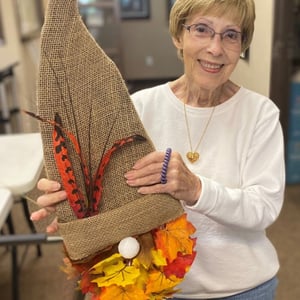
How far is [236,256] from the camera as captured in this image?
93cm

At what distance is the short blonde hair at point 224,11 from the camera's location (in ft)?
2.58

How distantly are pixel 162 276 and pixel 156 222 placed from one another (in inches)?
3.4

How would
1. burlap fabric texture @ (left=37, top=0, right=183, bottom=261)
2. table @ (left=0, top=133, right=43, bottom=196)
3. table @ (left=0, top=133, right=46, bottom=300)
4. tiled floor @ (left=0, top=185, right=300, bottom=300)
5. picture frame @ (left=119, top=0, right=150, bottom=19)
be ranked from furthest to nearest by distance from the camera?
picture frame @ (left=119, top=0, right=150, bottom=19), tiled floor @ (left=0, top=185, right=300, bottom=300), table @ (left=0, top=133, right=43, bottom=196), table @ (left=0, top=133, right=46, bottom=300), burlap fabric texture @ (left=37, top=0, right=183, bottom=261)

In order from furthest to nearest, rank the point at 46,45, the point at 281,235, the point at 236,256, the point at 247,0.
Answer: the point at 281,235 → the point at 236,256 → the point at 247,0 → the point at 46,45

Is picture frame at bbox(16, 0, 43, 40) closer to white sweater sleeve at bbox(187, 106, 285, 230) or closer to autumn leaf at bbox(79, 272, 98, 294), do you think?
white sweater sleeve at bbox(187, 106, 285, 230)

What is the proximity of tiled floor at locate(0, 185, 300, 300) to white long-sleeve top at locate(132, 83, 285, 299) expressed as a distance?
1.14 m

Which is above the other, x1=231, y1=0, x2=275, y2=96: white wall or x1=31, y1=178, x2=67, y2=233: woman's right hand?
x1=231, y1=0, x2=275, y2=96: white wall

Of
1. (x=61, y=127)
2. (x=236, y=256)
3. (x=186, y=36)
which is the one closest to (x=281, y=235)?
(x=236, y=256)

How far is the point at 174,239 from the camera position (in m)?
0.71

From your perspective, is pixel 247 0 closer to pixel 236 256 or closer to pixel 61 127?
pixel 61 127

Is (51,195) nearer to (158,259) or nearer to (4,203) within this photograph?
(158,259)

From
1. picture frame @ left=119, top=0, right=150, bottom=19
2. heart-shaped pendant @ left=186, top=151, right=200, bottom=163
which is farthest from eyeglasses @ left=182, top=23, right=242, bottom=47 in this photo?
picture frame @ left=119, top=0, right=150, bottom=19

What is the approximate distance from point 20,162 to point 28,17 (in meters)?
3.27

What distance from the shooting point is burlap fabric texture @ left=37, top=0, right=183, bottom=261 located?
0.65 metres
